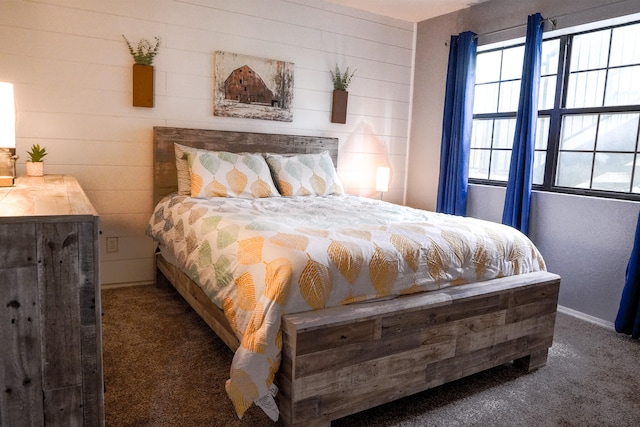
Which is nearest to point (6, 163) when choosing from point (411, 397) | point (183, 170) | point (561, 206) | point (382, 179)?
point (183, 170)

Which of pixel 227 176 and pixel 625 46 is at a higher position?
pixel 625 46

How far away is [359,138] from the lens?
175 inches

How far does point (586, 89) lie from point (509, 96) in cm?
66

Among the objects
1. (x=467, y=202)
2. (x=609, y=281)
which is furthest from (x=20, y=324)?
(x=467, y=202)

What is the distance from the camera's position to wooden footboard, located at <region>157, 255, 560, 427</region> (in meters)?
1.65

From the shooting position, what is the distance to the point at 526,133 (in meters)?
3.46

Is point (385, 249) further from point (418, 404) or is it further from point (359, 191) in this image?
point (359, 191)

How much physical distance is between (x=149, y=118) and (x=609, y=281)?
3.45 m

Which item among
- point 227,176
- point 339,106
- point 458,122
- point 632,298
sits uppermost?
point 339,106

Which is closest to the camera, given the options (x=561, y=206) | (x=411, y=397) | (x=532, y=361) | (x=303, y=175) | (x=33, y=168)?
(x=411, y=397)

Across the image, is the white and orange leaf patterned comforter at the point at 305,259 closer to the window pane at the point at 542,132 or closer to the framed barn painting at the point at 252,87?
the framed barn painting at the point at 252,87

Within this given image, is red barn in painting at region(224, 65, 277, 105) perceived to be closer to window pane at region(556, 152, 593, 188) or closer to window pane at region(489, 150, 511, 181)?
window pane at region(489, 150, 511, 181)

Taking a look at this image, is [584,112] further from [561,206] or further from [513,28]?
[513,28]

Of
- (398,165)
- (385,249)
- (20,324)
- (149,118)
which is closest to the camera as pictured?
(20,324)
